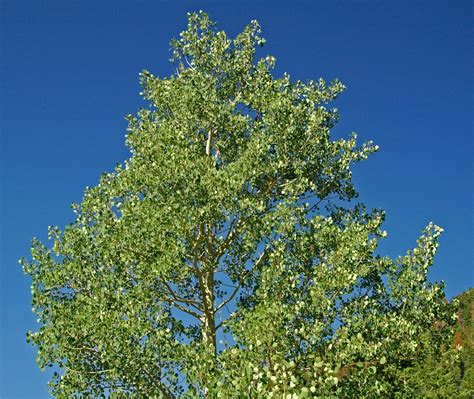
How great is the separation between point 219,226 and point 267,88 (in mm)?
6254

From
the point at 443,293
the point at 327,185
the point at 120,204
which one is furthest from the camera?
the point at 327,185

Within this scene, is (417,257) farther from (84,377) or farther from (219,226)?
(84,377)

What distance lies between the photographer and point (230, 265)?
75.7 ft

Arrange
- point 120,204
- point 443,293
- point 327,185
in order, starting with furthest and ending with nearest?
point 327,185, point 120,204, point 443,293

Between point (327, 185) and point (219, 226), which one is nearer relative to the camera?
point (219, 226)

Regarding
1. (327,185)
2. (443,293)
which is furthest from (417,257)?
(327,185)

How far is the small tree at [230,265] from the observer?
19.3 metres

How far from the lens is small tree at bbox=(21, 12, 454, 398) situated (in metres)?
19.3

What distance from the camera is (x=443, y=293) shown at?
20891mm

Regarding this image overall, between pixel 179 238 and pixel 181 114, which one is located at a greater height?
pixel 181 114

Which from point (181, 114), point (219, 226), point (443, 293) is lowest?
point (443, 293)

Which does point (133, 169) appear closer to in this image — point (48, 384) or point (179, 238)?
point (179, 238)

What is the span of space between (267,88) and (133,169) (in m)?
6.22

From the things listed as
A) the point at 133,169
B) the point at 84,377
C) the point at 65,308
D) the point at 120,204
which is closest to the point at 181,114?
the point at 133,169
